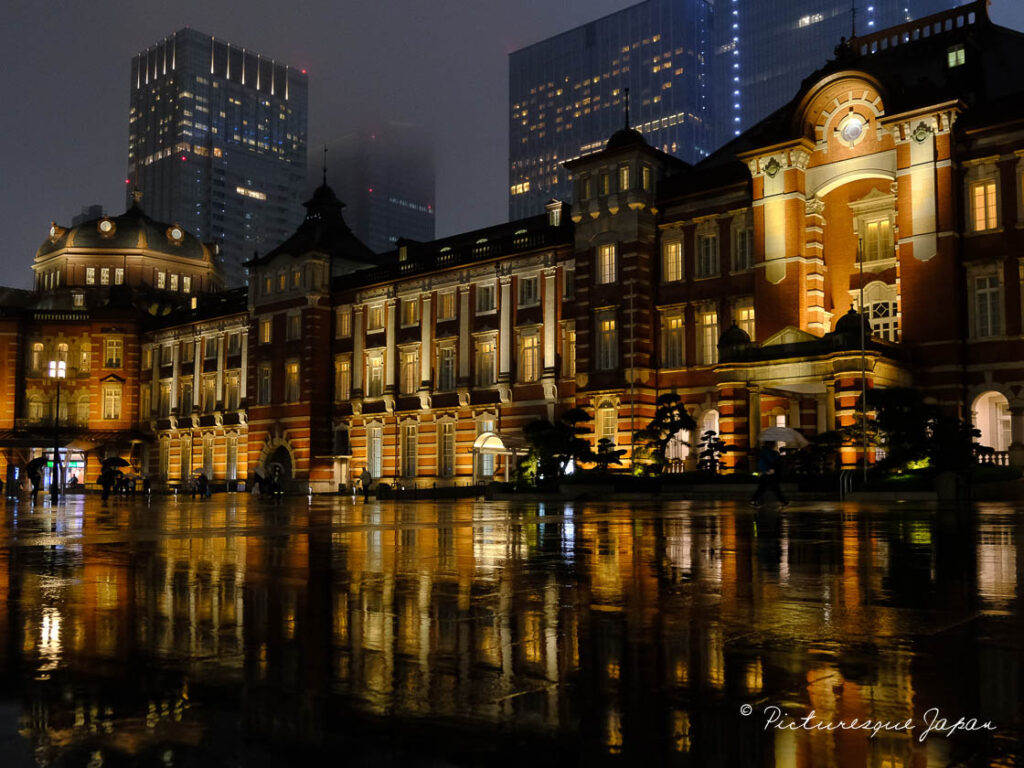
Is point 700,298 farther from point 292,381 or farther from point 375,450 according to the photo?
point 292,381

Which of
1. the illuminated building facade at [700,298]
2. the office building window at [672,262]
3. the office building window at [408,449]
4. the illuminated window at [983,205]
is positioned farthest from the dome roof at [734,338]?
the office building window at [408,449]

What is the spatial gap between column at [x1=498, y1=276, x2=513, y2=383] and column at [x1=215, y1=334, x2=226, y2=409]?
23.7 meters

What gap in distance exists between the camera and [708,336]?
4009 centimetres

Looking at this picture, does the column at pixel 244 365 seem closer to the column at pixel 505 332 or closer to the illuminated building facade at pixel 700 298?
the illuminated building facade at pixel 700 298

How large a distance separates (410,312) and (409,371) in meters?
3.22

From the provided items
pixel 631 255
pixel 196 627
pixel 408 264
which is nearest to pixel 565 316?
pixel 631 255

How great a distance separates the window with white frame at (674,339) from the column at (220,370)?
1304 inches

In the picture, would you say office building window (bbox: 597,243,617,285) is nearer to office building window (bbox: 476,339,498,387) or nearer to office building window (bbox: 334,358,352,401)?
office building window (bbox: 476,339,498,387)

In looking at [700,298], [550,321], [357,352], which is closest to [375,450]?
[357,352]

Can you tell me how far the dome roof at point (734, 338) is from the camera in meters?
35.0

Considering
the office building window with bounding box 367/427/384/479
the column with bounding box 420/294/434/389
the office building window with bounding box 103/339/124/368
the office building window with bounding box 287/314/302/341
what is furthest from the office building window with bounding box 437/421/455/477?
the office building window with bounding box 103/339/124/368

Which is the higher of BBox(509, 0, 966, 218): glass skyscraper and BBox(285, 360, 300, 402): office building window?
BBox(509, 0, 966, 218): glass skyscraper

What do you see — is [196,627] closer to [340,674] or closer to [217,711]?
[340,674]

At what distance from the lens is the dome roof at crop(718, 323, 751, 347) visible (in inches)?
1377
